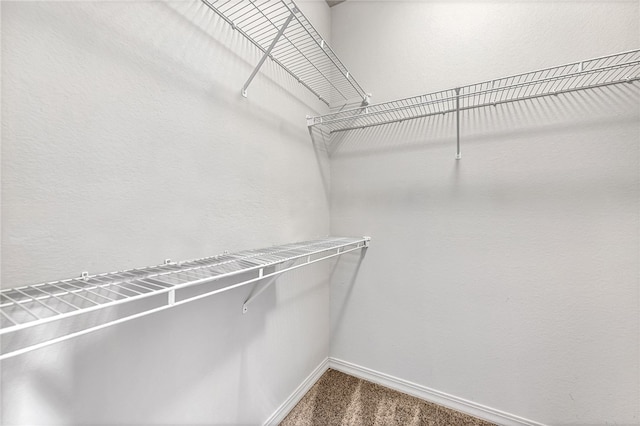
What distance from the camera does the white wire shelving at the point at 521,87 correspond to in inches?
39.5

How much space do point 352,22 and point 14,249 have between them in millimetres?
1973

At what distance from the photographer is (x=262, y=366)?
1.17m

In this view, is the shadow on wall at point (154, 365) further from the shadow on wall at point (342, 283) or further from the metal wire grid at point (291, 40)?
the metal wire grid at point (291, 40)

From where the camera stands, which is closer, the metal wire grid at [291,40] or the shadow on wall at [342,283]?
the metal wire grid at [291,40]

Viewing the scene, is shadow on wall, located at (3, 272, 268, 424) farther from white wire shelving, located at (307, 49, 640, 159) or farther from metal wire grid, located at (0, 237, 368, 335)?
white wire shelving, located at (307, 49, 640, 159)

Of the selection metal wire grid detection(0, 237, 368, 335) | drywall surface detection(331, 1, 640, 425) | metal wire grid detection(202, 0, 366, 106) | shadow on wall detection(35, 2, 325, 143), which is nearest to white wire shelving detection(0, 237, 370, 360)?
metal wire grid detection(0, 237, 368, 335)

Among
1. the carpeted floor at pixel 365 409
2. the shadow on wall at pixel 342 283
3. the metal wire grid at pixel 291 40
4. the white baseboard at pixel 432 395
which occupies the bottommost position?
the carpeted floor at pixel 365 409

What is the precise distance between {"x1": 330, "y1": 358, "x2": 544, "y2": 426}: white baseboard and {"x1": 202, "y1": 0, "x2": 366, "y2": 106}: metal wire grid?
174 cm

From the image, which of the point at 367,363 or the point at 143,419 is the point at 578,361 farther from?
the point at 143,419

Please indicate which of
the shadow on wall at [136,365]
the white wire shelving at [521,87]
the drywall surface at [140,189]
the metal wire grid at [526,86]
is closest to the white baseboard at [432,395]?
the drywall surface at [140,189]

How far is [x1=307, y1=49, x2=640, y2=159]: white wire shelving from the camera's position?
1003mm

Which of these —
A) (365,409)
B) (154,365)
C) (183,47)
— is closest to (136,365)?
(154,365)

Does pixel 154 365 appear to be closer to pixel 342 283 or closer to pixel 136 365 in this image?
pixel 136 365

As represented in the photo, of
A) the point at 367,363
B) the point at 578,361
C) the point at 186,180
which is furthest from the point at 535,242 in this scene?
the point at 186,180
